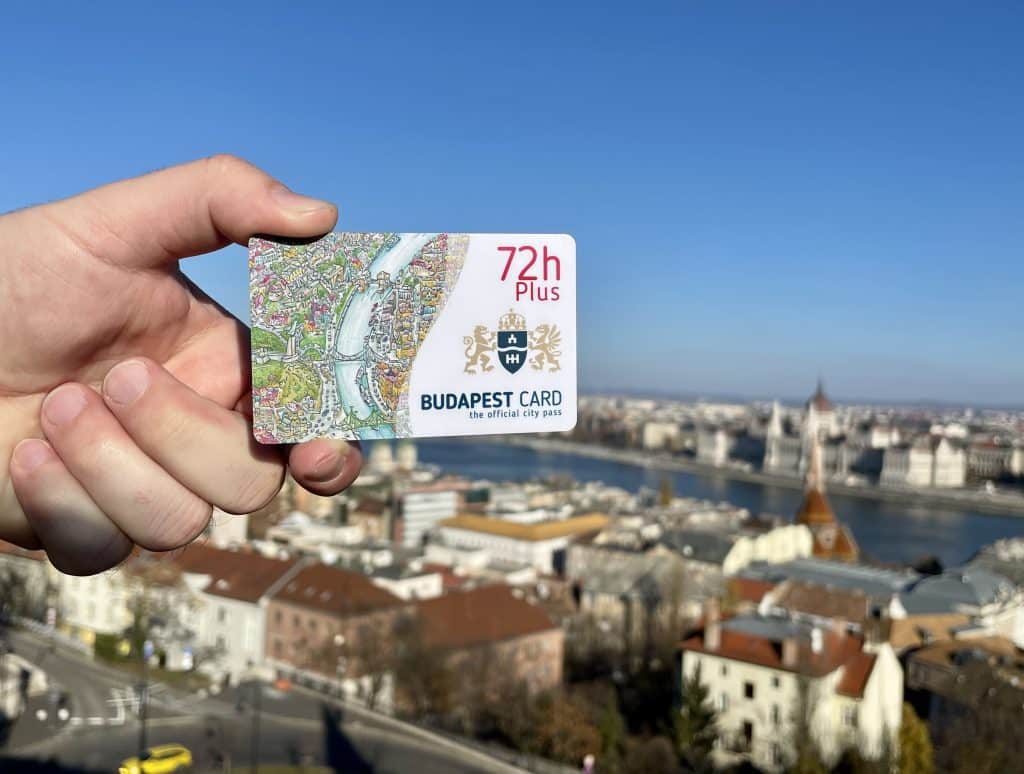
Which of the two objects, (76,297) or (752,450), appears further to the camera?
(752,450)

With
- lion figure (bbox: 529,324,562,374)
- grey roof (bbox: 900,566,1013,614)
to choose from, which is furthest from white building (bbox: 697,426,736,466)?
lion figure (bbox: 529,324,562,374)

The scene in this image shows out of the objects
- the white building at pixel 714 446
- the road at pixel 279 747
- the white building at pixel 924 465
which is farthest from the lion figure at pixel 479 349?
the white building at pixel 714 446

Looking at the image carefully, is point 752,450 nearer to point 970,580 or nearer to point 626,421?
point 626,421

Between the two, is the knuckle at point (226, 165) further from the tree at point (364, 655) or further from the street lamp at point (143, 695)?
the tree at point (364, 655)

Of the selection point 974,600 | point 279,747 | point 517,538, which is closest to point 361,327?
point 279,747

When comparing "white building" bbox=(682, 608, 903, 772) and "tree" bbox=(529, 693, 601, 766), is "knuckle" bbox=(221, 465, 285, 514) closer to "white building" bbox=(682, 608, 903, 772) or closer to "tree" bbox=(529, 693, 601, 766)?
"tree" bbox=(529, 693, 601, 766)

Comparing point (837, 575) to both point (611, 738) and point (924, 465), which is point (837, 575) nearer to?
point (611, 738)

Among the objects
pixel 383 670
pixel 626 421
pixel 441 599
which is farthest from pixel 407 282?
pixel 626 421
